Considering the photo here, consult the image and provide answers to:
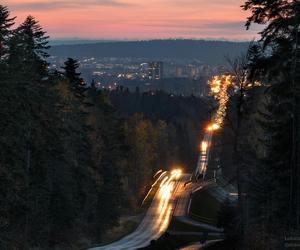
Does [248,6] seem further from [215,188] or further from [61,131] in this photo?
[215,188]

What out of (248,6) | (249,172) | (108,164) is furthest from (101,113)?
(248,6)

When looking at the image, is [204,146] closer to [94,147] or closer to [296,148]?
[94,147]

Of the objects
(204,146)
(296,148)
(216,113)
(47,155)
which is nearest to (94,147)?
(216,113)

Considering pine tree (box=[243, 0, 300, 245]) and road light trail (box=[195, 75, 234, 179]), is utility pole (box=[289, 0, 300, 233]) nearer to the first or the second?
pine tree (box=[243, 0, 300, 245])

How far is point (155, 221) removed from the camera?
75.6 metres

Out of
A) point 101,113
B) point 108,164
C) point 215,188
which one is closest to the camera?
point 108,164

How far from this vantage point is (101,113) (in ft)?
254

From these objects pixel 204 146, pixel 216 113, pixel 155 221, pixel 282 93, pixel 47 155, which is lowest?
pixel 204 146

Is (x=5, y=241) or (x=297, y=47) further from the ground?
(x=297, y=47)

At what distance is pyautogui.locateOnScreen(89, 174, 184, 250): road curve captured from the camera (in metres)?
59.0

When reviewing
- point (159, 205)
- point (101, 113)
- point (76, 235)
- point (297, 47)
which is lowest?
point (159, 205)

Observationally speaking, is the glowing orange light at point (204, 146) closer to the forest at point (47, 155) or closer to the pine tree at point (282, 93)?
the forest at point (47, 155)

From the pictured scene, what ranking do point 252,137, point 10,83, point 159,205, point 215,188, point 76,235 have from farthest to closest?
point 215,188 → point 159,205 → point 252,137 → point 76,235 → point 10,83

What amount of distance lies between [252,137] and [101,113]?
24040 millimetres
